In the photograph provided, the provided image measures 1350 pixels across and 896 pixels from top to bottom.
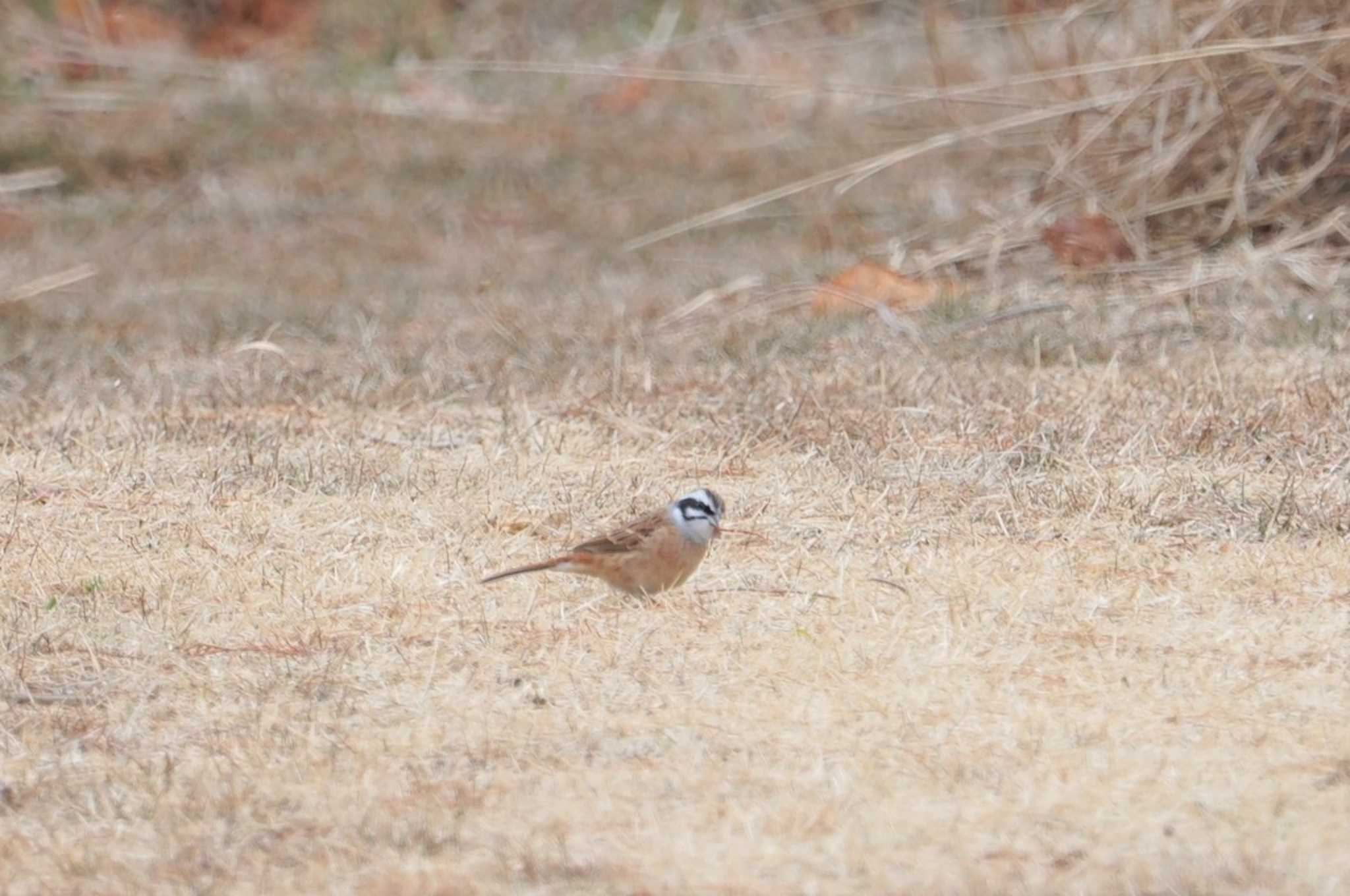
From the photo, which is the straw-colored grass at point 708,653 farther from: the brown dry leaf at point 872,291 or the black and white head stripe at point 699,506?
the brown dry leaf at point 872,291

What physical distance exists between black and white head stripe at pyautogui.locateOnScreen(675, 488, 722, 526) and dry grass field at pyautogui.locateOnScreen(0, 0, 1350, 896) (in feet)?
0.53

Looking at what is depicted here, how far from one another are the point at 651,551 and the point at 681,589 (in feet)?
0.73

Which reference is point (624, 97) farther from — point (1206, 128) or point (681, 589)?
point (681, 589)

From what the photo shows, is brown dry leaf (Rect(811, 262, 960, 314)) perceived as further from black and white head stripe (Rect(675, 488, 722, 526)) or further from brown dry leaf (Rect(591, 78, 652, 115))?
brown dry leaf (Rect(591, 78, 652, 115))

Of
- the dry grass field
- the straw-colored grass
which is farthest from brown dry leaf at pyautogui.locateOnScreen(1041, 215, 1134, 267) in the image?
the straw-colored grass

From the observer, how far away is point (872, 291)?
759 cm

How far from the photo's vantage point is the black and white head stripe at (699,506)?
4.15 meters

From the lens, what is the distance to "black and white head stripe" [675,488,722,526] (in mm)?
4148

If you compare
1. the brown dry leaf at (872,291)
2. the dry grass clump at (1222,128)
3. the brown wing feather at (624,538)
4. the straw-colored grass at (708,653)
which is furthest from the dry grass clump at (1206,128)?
the brown wing feather at (624,538)

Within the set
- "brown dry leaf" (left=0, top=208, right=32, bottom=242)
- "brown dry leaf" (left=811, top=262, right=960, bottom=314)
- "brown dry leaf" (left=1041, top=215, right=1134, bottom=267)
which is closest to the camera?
"brown dry leaf" (left=811, top=262, right=960, bottom=314)

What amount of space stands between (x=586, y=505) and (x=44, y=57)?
26.1 ft

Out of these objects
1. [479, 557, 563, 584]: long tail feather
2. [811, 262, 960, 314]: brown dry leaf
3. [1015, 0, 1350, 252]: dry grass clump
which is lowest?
[811, 262, 960, 314]: brown dry leaf

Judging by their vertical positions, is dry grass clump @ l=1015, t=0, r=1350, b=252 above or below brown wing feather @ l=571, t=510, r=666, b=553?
below

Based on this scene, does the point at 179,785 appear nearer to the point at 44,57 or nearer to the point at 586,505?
the point at 586,505
